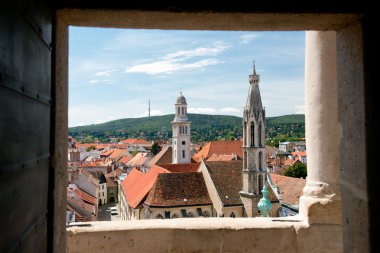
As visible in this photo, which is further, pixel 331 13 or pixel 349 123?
pixel 349 123

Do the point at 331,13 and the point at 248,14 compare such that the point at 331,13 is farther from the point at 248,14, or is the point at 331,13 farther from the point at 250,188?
the point at 250,188

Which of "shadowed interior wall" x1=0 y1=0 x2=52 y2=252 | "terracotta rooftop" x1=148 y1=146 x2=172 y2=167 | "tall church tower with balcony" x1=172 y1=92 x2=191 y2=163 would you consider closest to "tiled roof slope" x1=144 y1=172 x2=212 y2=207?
"tall church tower with balcony" x1=172 y1=92 x2=191 y2=163

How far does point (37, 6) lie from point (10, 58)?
1.34 ft

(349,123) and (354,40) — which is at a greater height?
(354,40)

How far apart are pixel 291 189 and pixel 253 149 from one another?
6.36 meters

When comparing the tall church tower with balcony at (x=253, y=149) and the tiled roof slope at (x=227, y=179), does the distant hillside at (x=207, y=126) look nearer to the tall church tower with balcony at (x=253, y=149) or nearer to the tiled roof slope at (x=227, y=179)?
the tiled roof slope at (x=227, y=179)

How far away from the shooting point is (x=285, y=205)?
122ft

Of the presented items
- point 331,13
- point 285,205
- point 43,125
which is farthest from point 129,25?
point 285,205

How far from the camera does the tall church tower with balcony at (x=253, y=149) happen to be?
40562 mm

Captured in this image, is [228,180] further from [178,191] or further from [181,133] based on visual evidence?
[181,133]

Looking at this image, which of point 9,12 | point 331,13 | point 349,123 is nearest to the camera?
point 9,12

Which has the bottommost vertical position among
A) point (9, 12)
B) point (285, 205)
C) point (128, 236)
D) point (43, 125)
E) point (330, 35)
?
point (285, 205)

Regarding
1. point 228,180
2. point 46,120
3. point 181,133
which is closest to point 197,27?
point 46,120

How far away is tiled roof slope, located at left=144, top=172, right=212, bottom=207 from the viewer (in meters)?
36.6
